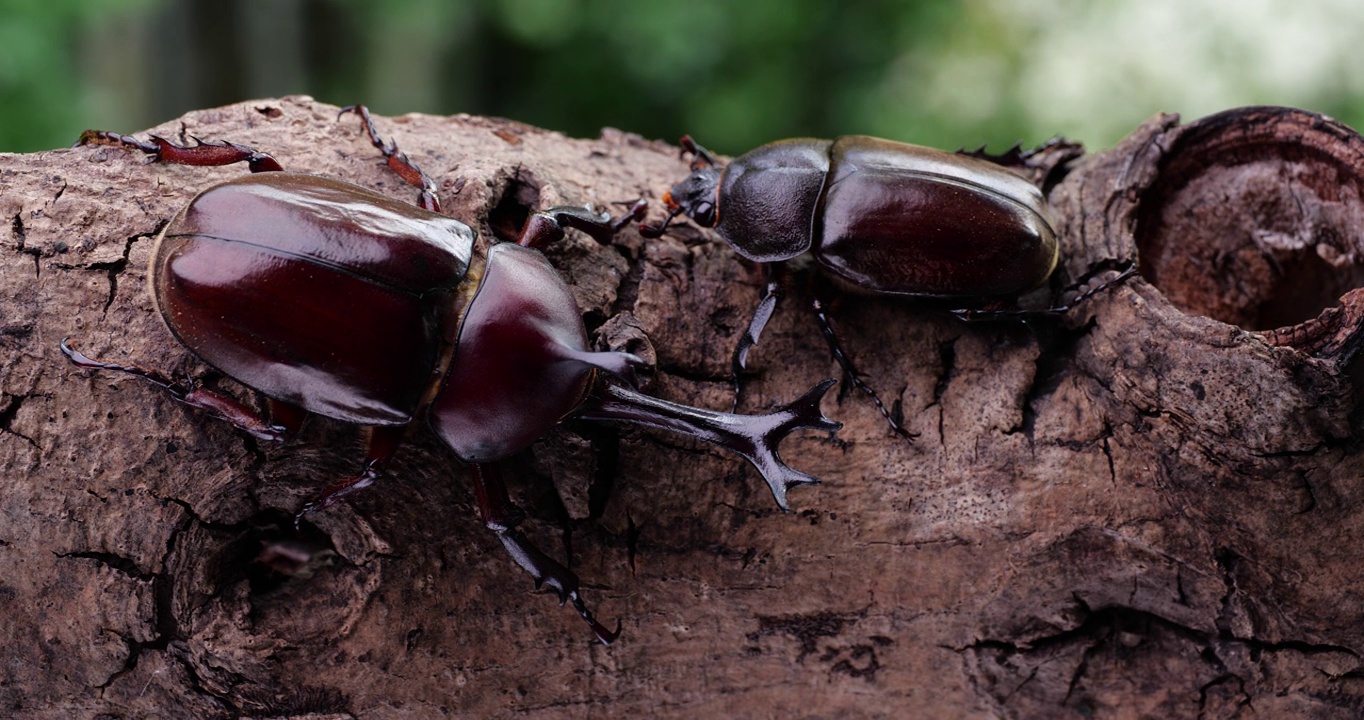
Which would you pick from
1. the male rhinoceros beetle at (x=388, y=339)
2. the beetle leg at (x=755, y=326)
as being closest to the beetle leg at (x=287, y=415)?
the male rhinoceros beetle at (x=388, y=339)

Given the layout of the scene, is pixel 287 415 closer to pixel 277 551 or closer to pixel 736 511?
pixel 277 551

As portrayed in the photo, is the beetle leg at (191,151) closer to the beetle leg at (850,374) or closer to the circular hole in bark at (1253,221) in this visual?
the beetle leg at (850,374)

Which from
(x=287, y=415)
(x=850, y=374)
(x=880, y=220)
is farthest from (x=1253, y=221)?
(x=287, y=415)

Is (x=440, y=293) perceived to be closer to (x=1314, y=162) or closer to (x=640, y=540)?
(x=640, y=540)

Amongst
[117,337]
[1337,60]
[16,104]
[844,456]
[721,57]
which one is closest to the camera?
[117,337]

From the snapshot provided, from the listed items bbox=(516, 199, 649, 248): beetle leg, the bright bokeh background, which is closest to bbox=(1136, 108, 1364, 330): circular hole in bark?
bbox=(516, 199, 649, 248): beetle leg

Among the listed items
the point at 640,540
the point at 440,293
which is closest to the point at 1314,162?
the point at 640,540

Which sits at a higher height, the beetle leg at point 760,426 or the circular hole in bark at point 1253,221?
the circular hole in bark at point 1253,221
